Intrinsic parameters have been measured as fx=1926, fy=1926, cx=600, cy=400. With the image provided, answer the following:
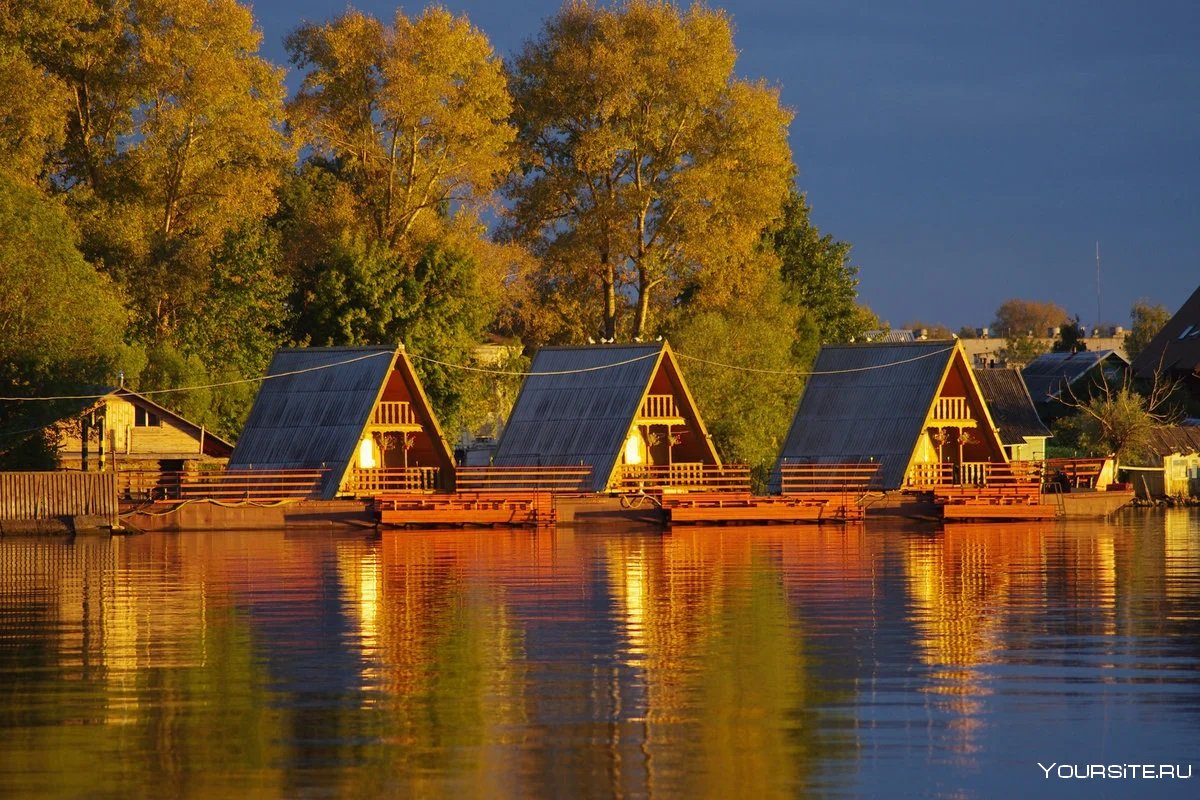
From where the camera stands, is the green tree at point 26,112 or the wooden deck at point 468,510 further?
the green tree at point 26,112

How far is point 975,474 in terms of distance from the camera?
64.7m

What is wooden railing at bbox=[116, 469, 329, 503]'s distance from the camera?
2158 inches

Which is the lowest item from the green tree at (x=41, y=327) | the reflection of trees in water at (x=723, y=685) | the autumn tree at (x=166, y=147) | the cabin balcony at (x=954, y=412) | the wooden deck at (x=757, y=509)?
the reflection of trees in water at (x=723, y=685)

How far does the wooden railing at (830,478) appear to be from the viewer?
60.4 meters

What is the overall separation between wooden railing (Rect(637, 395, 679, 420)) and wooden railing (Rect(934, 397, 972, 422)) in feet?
29.2

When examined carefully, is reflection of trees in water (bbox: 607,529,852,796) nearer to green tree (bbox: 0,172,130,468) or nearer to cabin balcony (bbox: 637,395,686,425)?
cabin balcony (bbox: 637,395,686,425)

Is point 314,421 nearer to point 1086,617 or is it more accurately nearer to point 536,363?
point 536,363

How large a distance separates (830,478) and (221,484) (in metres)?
18.9

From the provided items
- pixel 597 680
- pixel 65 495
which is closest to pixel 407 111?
pixel 65 495

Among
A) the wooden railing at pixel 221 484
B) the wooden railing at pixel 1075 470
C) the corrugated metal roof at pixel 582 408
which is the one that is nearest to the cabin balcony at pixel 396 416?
the corrugated metal roof at pixel 582 408

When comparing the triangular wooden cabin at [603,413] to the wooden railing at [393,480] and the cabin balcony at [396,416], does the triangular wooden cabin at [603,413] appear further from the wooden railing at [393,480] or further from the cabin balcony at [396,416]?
the cabin balcony at [396,416]

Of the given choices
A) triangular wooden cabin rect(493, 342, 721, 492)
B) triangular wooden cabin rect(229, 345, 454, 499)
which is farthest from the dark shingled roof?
triangular wooden cabin rect(229, 345, 454, 499)

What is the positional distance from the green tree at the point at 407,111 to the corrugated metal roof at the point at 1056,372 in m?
32.7

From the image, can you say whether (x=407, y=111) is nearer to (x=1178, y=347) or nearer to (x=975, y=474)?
(x=975, y=474)
